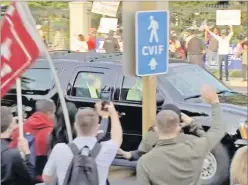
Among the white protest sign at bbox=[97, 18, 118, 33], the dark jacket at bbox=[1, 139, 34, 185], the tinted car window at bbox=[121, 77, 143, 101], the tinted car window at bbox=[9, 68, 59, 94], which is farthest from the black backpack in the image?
the white protest sign at bbox=[97, 18, 118, 33]

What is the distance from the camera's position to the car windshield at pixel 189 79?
10.8m

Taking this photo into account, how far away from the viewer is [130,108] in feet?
35.6

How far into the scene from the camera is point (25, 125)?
814 cm

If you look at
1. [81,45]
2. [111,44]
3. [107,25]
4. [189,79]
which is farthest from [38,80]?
[107,25]

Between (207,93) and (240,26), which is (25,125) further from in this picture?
(240,26)

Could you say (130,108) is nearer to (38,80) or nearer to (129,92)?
(129,92)

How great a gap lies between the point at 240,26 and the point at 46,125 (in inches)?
900

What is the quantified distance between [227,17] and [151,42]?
21521mm

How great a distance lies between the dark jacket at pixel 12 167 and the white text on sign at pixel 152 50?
5.68 ft

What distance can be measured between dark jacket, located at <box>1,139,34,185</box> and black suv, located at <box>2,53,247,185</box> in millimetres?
4355

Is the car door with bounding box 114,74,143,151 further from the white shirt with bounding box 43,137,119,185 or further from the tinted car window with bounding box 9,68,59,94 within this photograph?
the white shirt with bounding box 43,137,119,185

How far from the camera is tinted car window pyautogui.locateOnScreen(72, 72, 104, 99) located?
36.7 feet

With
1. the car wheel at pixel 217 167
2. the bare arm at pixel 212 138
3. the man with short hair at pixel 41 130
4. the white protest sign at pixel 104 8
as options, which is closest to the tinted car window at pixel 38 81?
the car wheel at pixel 217 167

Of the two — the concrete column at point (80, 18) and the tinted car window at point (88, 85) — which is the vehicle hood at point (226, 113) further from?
the concrete column at point (80, 18)
